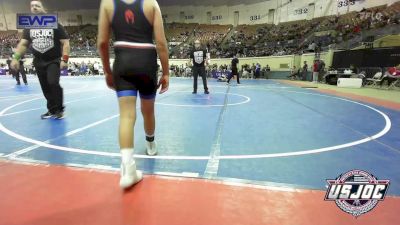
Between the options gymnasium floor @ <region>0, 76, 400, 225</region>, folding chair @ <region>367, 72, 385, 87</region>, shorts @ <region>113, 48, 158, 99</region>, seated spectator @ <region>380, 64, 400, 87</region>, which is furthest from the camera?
folding chair @ <region>367, 72, 385, 87</region>

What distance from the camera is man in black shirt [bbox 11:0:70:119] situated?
459 centimetres

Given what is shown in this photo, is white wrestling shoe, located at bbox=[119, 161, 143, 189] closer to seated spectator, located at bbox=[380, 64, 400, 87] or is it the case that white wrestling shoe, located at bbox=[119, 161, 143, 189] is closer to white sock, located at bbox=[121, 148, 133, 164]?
white sock, located at bbox=[121, 148, 133, 164]

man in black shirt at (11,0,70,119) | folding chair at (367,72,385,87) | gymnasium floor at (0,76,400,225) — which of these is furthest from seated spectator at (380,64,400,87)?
man in black shirt at (11,0,70,119)

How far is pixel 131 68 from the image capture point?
2.20m

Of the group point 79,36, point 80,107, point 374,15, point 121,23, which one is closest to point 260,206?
point 121,23

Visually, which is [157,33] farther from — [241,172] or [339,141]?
[339,141]

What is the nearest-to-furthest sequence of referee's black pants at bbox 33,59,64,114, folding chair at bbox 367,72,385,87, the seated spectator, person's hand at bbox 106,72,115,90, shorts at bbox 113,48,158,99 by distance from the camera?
shorts at bbox 113,48,158,99 → person's hand at bbox 106,72,115,90 → referee's black pants at bbox 33,59,64,114 → the seated spectator → folding chair at bbox 367,72,385,87

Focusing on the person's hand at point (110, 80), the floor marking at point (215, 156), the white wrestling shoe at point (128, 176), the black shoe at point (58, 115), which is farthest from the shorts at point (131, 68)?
the black shoe at point (58, 115)

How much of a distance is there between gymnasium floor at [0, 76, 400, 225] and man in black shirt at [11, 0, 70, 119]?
53cm

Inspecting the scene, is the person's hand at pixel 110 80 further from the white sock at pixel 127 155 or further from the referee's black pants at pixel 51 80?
the referee's black pants at pixel 51 80

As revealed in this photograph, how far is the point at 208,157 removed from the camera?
2859mm

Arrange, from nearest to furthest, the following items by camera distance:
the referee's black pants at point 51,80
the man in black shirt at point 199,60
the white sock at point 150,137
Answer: the white sock at point 150,137
the referee's black pants at point 51,80
the man in black shirt at point 199,60

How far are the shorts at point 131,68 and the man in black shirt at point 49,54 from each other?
10.1ft

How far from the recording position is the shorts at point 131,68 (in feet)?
7.24
